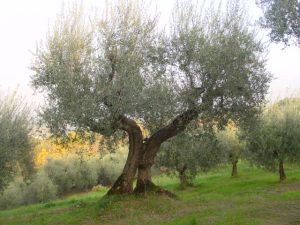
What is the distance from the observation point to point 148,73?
18.2 m

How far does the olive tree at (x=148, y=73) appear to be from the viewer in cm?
1680

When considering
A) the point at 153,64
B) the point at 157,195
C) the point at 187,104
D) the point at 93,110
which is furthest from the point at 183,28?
the point at 157,195

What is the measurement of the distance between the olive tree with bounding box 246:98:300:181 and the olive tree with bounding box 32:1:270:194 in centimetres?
1534

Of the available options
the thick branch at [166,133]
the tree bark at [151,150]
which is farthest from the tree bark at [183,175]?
the thick branch at [166,133]

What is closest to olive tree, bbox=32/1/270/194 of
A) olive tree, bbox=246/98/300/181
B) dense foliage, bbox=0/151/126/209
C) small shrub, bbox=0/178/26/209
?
olive tree, bbox=246/98/300/181

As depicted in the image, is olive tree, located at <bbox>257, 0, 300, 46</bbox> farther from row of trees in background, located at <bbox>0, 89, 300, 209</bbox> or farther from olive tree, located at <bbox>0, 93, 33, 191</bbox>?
olive tree, located at <bbox>0, 93, 33, 191</bbox>

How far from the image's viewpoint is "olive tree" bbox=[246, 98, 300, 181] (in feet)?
109

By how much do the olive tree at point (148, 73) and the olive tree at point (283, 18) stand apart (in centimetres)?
366

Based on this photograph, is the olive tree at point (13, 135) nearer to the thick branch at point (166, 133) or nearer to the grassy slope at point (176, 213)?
the grassy slope at point (176, 213)

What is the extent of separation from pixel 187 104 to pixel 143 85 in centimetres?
232

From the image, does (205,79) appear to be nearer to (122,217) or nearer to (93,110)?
(93,110)

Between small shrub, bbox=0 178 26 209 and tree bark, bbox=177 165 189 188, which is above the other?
tree bark, bbox=177 165 189 188

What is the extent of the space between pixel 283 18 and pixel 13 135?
57.8ft

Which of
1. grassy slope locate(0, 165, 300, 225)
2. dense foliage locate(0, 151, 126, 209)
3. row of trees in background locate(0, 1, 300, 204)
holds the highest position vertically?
row of trees in background locate(0, 1, 300, 204)
